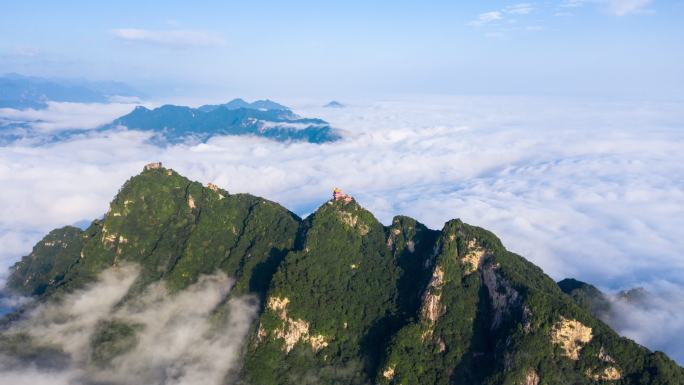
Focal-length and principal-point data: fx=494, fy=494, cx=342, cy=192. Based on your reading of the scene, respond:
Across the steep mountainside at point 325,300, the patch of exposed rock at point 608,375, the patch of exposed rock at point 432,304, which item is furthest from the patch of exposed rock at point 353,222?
the patch of exposed rock at point 608,375

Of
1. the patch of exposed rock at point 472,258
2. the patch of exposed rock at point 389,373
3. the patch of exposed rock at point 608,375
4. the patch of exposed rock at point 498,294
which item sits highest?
the patch of exposed rock at point 472,258

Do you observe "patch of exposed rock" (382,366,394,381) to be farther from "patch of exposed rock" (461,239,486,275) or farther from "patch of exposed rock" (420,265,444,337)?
"patch of exposed rock" (461,239,486,275)

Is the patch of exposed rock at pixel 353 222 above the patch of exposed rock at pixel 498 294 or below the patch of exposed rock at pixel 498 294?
above

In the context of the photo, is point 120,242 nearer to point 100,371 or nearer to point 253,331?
point 100,371

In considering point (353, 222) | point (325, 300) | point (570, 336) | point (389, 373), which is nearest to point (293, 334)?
point (325, 300)

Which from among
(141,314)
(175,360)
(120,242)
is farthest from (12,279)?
(175,360)

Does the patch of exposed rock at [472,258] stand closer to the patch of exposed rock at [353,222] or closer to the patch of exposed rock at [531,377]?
the patch of exposed rock at [531,377]

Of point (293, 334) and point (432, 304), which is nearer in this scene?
point (432, 304)

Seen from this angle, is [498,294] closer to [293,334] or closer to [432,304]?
[432,304]
